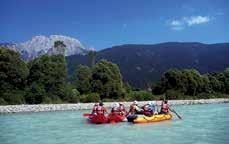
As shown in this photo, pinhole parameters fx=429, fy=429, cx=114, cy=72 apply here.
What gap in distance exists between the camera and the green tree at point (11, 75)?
63.5 metres

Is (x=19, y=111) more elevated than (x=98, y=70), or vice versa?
(x=98, y=70)

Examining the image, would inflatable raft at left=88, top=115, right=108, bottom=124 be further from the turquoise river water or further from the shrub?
the shrub

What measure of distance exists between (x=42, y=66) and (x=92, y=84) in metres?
14.0

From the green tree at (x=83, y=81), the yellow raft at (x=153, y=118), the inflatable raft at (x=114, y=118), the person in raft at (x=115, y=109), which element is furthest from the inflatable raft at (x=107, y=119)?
the green tree at (x=83, y=81)

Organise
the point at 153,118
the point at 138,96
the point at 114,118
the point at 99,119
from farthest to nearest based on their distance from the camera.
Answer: the point at 138,96 < the point at 153,118 < the point at 114,118 < the point at 99,119

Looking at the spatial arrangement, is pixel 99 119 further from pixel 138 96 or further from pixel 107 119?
pixel 138 96

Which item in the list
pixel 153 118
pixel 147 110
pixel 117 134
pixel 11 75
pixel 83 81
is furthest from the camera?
pixel 83 81

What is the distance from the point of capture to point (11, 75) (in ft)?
213

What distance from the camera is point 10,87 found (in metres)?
65.1

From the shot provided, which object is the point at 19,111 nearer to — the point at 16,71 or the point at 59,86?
the point at 16,71

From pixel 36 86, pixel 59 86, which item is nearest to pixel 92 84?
pixel 59 86

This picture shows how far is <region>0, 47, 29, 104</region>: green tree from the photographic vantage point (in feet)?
208

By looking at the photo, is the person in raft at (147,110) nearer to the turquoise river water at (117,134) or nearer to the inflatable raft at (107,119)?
the turquoise river water at (117,134)

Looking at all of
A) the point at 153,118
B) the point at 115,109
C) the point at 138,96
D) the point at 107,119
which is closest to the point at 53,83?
the point at 138,96
